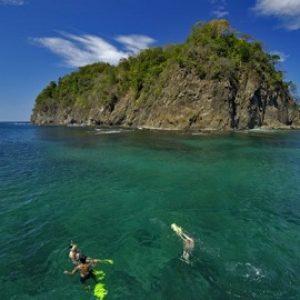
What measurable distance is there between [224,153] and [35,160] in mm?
26903

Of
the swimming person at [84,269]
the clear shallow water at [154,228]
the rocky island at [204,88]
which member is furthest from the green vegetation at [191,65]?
the swimming person at [84,269]

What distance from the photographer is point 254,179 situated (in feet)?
94.5

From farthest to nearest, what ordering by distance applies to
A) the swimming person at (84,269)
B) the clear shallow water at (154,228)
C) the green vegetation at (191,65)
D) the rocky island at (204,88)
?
the green vegetation at (191,65), the rocky island at (204,88), the swimming person at (84,269), the clear shallow water at (154,228)

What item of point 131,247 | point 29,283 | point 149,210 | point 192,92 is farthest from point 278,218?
point 192,92

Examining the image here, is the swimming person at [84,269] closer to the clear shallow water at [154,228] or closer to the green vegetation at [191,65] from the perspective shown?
the clear shallow water at [154,228]

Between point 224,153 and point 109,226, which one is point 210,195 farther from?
point 224,153

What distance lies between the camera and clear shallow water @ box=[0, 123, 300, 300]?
1205 centimetres

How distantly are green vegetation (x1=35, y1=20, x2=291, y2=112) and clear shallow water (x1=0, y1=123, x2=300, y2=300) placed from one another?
6841 cm

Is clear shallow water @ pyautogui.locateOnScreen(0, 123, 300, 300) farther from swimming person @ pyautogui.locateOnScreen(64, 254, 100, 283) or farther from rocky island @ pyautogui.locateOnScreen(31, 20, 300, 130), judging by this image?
rocky island @ pyautogui.locateOnScreen(31, 20, 300, 130)

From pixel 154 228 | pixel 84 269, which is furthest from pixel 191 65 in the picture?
pixel 84 269

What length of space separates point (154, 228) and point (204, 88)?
8058cm

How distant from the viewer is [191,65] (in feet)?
315

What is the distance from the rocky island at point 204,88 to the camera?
9194 centimetres

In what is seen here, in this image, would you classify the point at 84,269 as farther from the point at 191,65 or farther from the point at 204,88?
the point at 191,65
